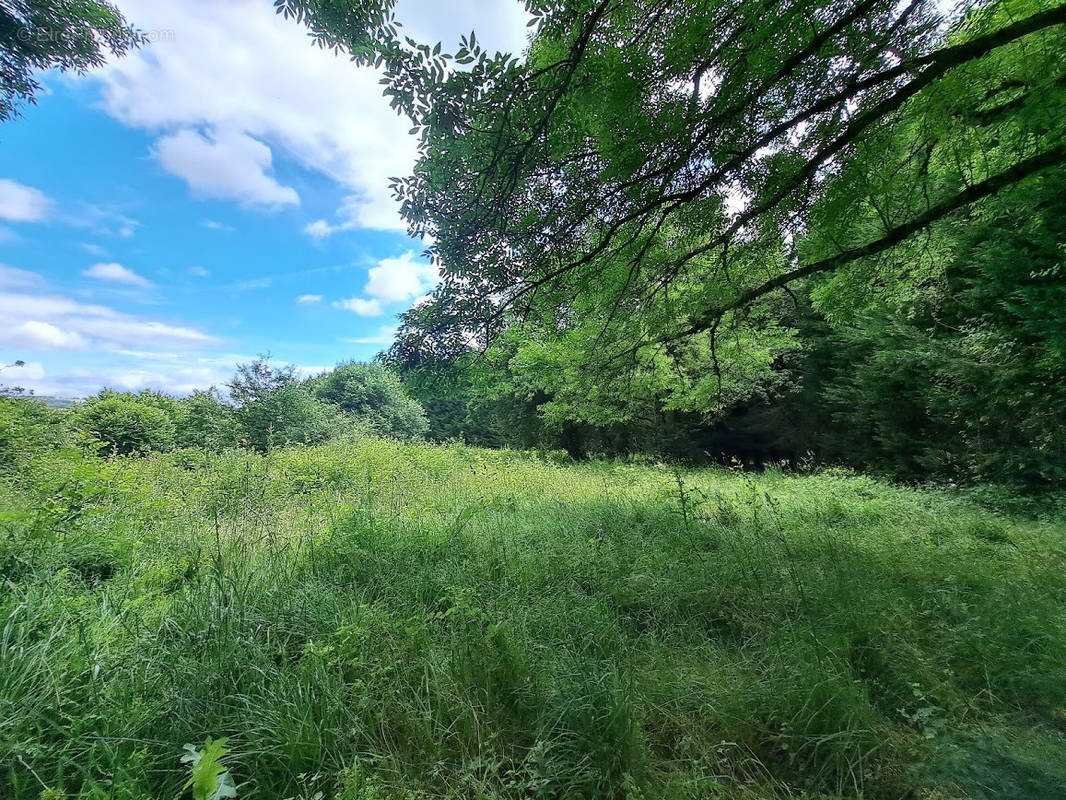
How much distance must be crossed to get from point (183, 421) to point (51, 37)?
13712 mm

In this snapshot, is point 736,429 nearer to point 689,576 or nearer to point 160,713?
point 689,576

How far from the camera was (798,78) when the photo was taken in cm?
310

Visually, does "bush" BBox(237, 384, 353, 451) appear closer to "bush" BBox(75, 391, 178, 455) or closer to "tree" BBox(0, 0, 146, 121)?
"bush" BBox(75, 391, 178, 455)

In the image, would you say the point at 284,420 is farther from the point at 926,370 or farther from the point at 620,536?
the point at 926,370

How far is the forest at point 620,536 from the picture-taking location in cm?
170

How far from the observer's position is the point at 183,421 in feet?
46.1

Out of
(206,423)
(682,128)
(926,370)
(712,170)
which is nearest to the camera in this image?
(682,128)

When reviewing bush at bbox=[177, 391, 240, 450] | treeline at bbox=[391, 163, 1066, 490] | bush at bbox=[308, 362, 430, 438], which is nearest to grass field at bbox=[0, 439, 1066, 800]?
treeline at bbox=[391, 163, 1066, 490]

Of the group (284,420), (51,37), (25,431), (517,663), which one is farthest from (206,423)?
(517,663)

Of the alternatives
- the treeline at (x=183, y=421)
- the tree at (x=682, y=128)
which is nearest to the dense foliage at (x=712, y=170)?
the tree at (x=682, y=128)

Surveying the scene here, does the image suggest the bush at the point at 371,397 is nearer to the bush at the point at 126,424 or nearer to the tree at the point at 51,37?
the bush at the point at 126,424

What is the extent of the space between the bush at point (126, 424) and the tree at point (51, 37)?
33.9ft

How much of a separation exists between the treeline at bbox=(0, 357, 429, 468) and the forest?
86.0 inches

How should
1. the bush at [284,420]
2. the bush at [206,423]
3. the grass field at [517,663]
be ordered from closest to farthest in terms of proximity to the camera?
the grass field at [517,663] < the bush at [206,423] < the bush at [284,420]
